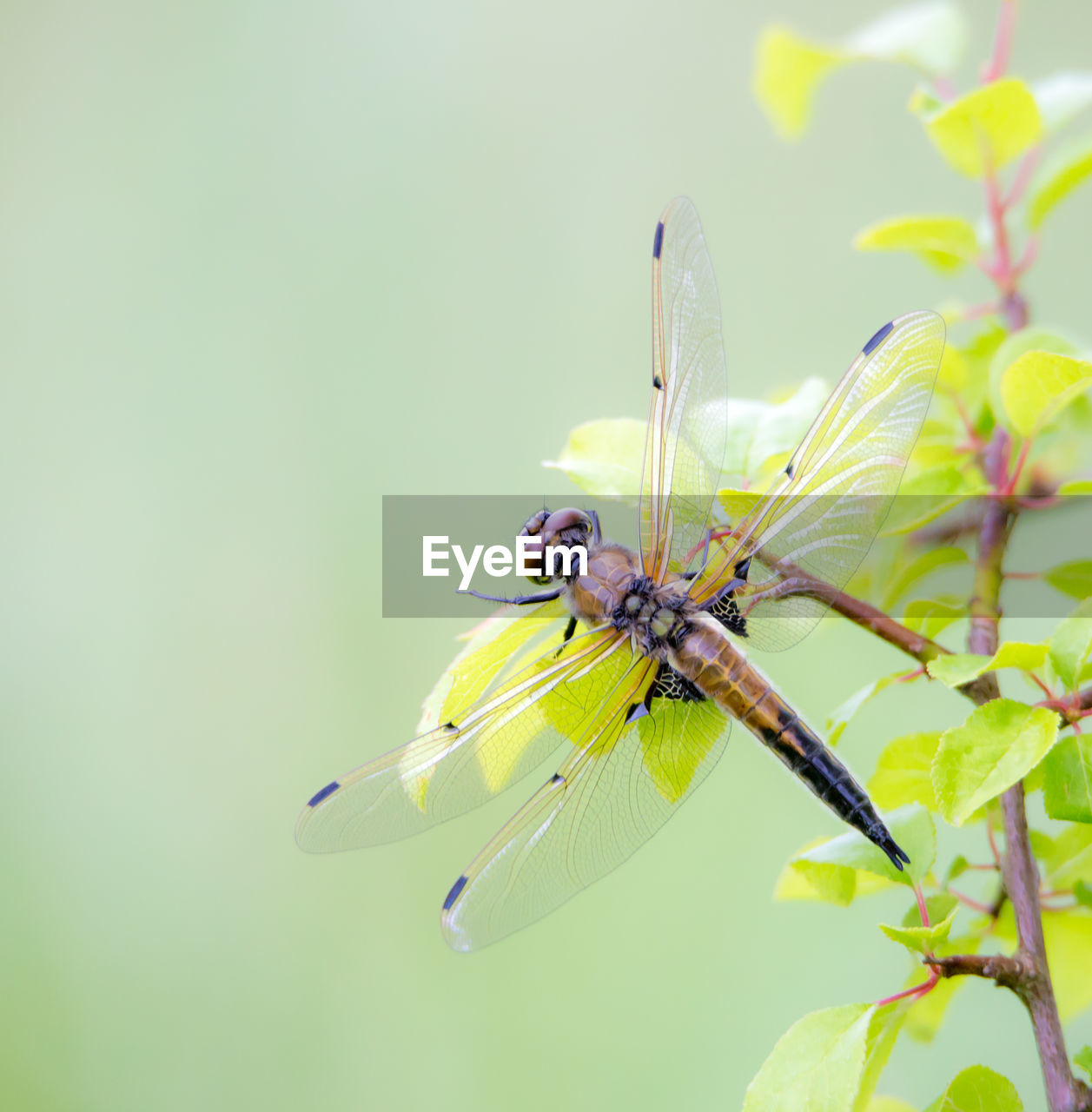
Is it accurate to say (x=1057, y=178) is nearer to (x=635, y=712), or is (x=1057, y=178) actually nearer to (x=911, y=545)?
(x=911, y=545)

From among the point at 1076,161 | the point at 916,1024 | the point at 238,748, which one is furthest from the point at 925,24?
the point at 238,748

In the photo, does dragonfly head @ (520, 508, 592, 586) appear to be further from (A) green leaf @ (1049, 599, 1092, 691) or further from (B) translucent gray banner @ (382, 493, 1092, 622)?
(A) green leaf @ (1049, 599, 1092, 691)

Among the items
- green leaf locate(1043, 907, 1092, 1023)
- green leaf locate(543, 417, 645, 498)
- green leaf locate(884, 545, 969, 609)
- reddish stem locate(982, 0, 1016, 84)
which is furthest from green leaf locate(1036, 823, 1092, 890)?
reddish stem locate(982, 0, 1016, 84)

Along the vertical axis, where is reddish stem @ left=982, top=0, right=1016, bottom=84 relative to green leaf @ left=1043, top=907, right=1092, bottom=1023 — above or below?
above

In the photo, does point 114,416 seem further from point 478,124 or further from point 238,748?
point 478,124

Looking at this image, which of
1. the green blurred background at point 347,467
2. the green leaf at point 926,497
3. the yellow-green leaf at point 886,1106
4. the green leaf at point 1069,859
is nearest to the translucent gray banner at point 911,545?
the green leaf at point 926,497

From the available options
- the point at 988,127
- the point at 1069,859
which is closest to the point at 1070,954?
the point at 1069,859
